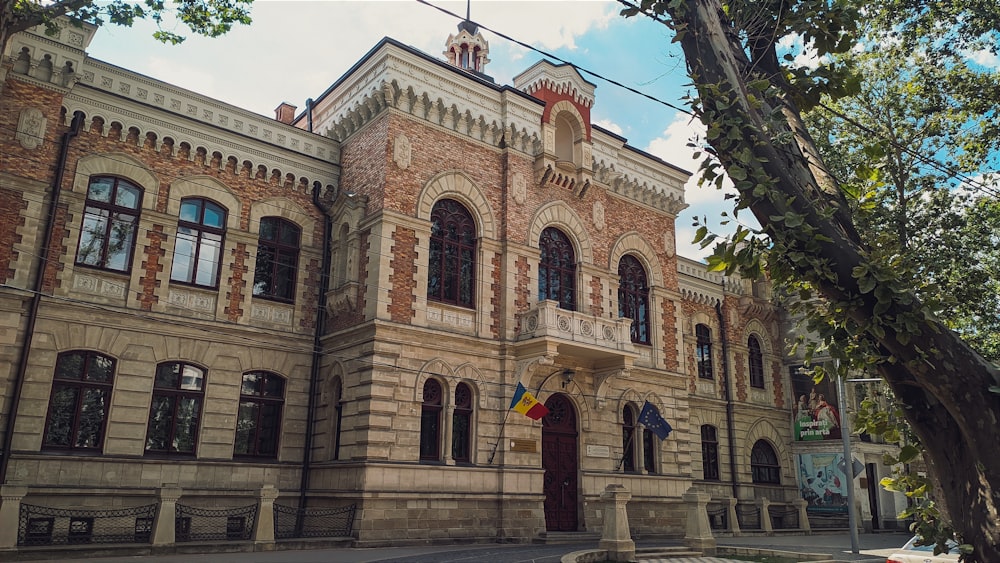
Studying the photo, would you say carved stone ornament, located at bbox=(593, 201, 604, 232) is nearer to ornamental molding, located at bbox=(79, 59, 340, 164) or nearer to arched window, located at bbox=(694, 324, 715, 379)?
ornamental molding, located at bbox=(79, 59, 340, 164)

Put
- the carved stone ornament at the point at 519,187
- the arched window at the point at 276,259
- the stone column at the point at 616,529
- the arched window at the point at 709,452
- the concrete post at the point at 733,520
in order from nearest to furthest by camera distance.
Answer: the stone column at the point at 616,529 → the arched window at the point at 276,259 → the carved stone ornament at the point at 519,187 → the concrete post at the point at 733,520 → the arched window at the point at 709,452

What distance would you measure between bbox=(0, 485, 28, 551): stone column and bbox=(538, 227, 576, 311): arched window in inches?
590

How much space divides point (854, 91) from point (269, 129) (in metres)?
19.6

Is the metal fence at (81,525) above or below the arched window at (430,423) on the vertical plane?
below

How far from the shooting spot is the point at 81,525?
55.1 ft

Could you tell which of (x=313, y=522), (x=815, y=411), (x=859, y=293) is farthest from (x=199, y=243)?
(x=815, y=411)

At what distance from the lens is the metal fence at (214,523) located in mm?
17172

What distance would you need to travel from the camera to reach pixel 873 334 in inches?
162

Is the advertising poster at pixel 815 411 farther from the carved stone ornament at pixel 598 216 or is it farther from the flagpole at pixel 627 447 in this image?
the carved stone ornament at pixel 598 216

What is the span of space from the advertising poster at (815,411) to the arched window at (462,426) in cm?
1948

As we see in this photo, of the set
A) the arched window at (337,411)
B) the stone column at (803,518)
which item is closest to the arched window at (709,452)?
the stone column at (803,518)

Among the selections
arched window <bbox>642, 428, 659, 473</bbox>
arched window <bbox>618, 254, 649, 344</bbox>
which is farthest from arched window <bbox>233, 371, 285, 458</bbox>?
arched window <bbox>642, 428, 659, 473</bbox>

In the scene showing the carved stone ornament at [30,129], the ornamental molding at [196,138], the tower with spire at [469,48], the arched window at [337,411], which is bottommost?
the arched window at [337,411]

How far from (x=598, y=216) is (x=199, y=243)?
13401mm
